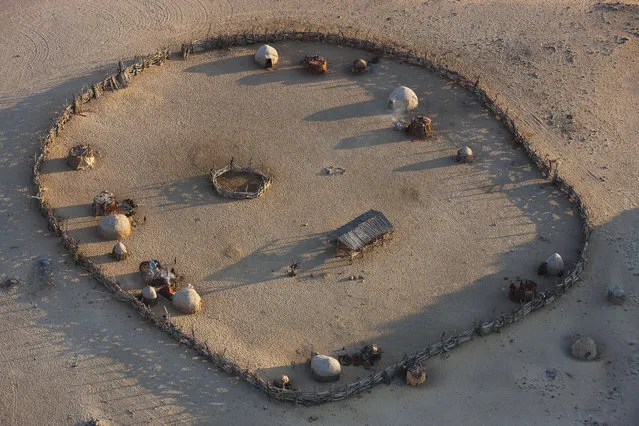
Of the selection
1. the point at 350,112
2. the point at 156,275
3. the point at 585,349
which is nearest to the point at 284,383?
the point at 156,275

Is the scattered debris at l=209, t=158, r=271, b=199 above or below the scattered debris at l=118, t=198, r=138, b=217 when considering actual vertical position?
above

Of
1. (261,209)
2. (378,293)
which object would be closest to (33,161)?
(261,209)

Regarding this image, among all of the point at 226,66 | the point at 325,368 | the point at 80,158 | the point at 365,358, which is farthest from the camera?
the point at 226,66

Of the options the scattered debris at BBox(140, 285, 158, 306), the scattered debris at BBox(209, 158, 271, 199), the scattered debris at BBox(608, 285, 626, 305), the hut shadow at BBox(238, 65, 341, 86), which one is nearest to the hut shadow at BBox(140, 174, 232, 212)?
the scattered debris at BBox(209, 158, 271, 199)

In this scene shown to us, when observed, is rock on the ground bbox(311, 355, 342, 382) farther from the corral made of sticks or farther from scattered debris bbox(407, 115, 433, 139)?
scattered debris bbox(407, 115, 433, 139)

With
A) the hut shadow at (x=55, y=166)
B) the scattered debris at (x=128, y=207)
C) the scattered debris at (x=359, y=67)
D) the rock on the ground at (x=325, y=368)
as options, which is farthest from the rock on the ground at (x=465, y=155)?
the hut shadow at (x=55, y=166)

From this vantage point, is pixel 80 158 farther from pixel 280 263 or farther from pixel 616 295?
pixel 616 295

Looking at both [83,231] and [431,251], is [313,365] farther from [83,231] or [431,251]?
[83,231]
